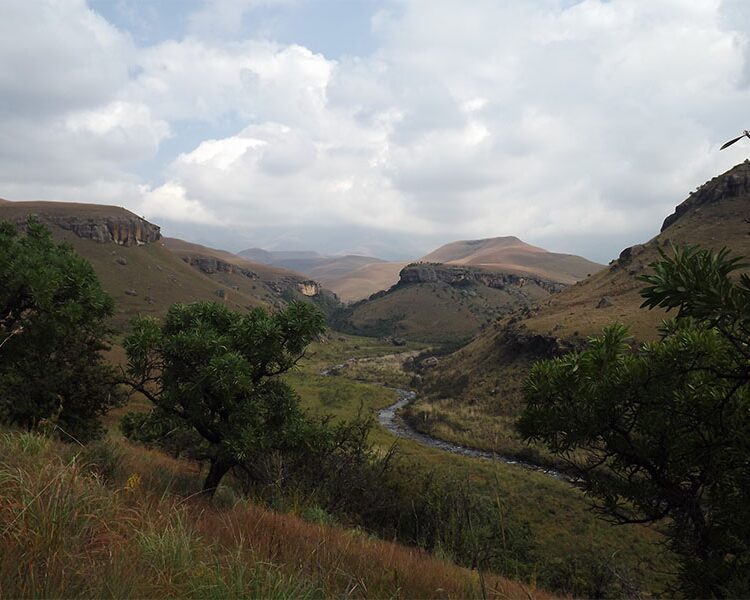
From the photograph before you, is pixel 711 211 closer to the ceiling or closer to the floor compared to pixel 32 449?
closer to the ceiling

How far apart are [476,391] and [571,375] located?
53509 mm

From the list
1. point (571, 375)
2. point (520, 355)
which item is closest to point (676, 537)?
point (571, 375)

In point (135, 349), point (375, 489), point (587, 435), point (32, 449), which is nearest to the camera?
point (32, 449)

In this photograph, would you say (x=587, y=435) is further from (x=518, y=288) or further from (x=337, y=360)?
(x=518, y=288)

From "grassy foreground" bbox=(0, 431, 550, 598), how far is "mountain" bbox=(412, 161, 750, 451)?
39.4 meters

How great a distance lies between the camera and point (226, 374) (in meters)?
9.41

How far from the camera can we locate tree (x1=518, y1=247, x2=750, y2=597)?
6.11 m

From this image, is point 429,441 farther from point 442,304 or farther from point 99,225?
point 99,225

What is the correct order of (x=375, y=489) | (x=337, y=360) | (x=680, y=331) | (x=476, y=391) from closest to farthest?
(x=680, y=331)
(x=375, y=489)
(x=476, y=391)
(x=337, y=360)

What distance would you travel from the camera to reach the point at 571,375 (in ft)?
26.1

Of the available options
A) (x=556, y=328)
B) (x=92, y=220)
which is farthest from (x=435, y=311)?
(x=92, y=220)

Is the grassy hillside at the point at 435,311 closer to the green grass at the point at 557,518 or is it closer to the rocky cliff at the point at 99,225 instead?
the rocky cliff at the point at 99,225

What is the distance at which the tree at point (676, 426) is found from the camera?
6.11m

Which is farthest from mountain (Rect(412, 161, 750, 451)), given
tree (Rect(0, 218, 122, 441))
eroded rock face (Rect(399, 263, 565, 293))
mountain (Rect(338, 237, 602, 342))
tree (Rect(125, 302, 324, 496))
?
eroded rock face (Rect(399, 263, 565, 293))
